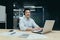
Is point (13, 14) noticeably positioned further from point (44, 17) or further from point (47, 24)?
point (47, 24)

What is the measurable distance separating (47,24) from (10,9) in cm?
312

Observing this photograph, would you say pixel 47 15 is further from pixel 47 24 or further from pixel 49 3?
pixel 47 24

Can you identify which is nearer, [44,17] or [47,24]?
[47,24]

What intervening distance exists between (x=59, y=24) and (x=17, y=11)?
155cm

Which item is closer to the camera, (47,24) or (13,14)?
(47,24)

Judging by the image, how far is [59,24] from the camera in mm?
5195

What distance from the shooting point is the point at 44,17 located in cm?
516

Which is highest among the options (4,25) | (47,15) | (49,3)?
(49,3)

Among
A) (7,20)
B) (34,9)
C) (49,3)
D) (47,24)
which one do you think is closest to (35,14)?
(34,9)

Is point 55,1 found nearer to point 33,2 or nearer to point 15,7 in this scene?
point 33,2

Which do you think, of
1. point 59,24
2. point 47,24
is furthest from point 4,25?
point 47,24

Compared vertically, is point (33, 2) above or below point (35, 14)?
above

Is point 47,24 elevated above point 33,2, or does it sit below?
below

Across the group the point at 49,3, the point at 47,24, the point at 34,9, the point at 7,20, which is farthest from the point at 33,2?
the point at 47,24
